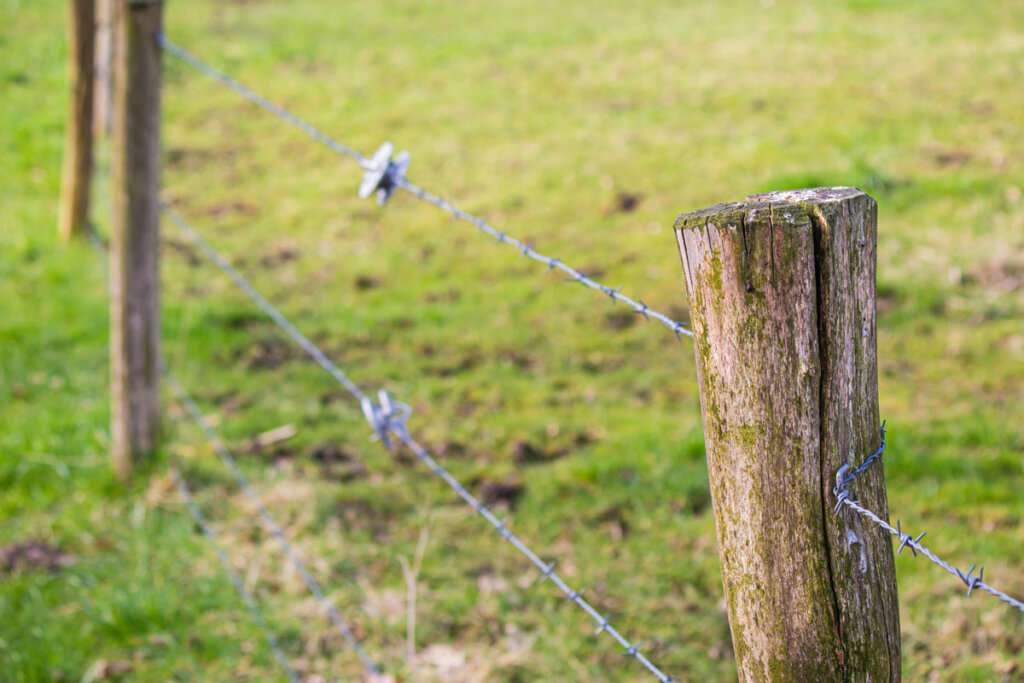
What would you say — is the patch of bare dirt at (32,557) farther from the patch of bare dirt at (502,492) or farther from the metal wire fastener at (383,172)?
the metal wire fastener at (383,172)

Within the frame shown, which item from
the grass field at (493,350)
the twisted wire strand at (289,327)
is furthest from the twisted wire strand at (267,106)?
the grass field at (493,350)

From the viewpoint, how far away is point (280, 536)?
3.31 m

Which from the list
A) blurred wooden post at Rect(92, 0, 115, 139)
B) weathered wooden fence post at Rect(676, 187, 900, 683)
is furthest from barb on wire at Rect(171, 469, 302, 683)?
blurred wooden post at Rect(92, 0, 115, 139)

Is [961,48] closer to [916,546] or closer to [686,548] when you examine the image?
[686,548]

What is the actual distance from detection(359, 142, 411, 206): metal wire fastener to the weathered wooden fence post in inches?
48.8

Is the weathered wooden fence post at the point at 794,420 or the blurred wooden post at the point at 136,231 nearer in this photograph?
the weathered wooden fence post at the point at 794,420

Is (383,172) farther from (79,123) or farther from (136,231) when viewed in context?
(79,123)

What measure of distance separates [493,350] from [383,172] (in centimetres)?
270

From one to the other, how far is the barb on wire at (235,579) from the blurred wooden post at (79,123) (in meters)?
3.24

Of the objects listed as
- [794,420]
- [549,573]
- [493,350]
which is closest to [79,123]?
[493,350]

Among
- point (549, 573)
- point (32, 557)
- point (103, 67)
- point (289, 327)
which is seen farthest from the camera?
point (103, 67)

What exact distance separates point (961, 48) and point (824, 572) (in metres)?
9.35

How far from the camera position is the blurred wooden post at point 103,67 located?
6465mm

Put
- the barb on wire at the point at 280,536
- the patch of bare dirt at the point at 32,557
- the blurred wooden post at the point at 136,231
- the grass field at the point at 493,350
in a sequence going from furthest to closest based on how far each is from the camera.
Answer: the blurred wooden post at the point at 136,231
the patch of bare dirt at the point at 32,557
the grass field at the point at 493,350
the barb on wire at the point at 280,536
